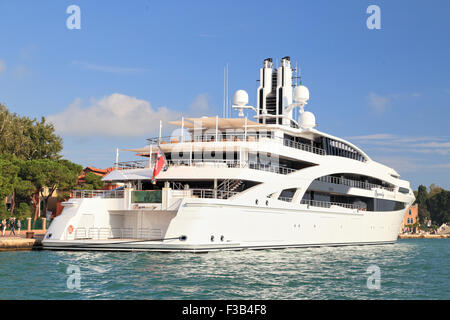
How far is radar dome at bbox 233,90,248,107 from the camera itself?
117ft

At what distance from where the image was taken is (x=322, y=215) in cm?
3142

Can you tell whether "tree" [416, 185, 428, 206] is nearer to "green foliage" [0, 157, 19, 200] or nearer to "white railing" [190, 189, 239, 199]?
"green foliage" [0, 157, 19, 200]

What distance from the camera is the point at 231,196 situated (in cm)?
2548

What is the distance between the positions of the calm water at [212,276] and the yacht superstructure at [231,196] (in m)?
1.26

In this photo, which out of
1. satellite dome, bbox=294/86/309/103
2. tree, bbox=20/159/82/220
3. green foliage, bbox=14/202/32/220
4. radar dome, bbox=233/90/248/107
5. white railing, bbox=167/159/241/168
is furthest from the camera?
tree, bbox=20/159/82/220

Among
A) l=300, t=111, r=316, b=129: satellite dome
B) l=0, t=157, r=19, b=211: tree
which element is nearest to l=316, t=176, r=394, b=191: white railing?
l=300, t=111, r=316, b=129: satellite dome

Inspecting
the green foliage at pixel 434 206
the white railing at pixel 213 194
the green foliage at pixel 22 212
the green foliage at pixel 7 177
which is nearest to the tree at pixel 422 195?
the green foliage at pixel 434 206

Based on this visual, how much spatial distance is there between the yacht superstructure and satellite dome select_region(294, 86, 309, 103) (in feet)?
0.24

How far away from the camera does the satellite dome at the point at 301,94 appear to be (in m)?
36.3

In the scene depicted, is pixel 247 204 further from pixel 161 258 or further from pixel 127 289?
pixel 127 289

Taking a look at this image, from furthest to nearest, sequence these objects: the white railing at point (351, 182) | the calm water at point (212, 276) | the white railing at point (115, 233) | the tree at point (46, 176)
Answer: the tree at point (46, 176) → the white railing at point (351, 182) → the white railing at point (115, 233) → the calm water at point (212, 276)

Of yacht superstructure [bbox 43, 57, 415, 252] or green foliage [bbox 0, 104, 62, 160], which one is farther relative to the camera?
green foliage [bbox 0, 104, 62, 160]

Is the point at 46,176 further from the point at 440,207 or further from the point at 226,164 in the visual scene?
the point at 440,207
